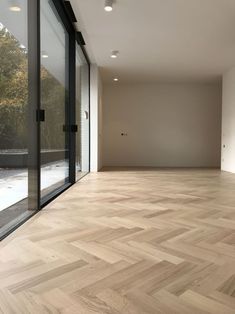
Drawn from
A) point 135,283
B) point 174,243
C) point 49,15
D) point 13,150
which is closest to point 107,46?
point 49,15

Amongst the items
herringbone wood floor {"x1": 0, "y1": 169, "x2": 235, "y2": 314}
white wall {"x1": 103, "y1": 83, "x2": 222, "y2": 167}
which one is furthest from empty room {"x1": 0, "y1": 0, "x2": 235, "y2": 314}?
white wall {"x1": 103, "y1": 83, "x2": 222, "y2": 167}

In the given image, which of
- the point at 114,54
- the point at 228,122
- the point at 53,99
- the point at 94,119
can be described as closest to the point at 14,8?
the point at 53,99

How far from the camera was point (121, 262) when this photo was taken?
161 centimetres

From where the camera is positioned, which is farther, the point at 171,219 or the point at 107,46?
the point at 107,46

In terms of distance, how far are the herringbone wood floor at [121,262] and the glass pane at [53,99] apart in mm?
1130

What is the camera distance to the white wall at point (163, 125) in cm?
980

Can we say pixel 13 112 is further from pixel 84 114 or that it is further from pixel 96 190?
pixel 84 114

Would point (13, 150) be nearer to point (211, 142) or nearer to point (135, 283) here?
point (135, 283)

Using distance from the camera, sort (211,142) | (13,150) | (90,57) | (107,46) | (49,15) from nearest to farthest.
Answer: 1. (13,150)
2. (49,15)
3. (107,46)
4. (90,57)
5. (211,142)

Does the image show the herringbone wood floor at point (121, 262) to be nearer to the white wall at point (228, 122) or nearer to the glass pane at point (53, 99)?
the glass pane at point (53, 99)

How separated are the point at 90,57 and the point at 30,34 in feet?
13.5

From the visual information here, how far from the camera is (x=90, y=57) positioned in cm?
683

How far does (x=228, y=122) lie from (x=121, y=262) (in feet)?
22.7

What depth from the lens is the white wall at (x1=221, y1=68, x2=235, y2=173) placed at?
24.5ft
